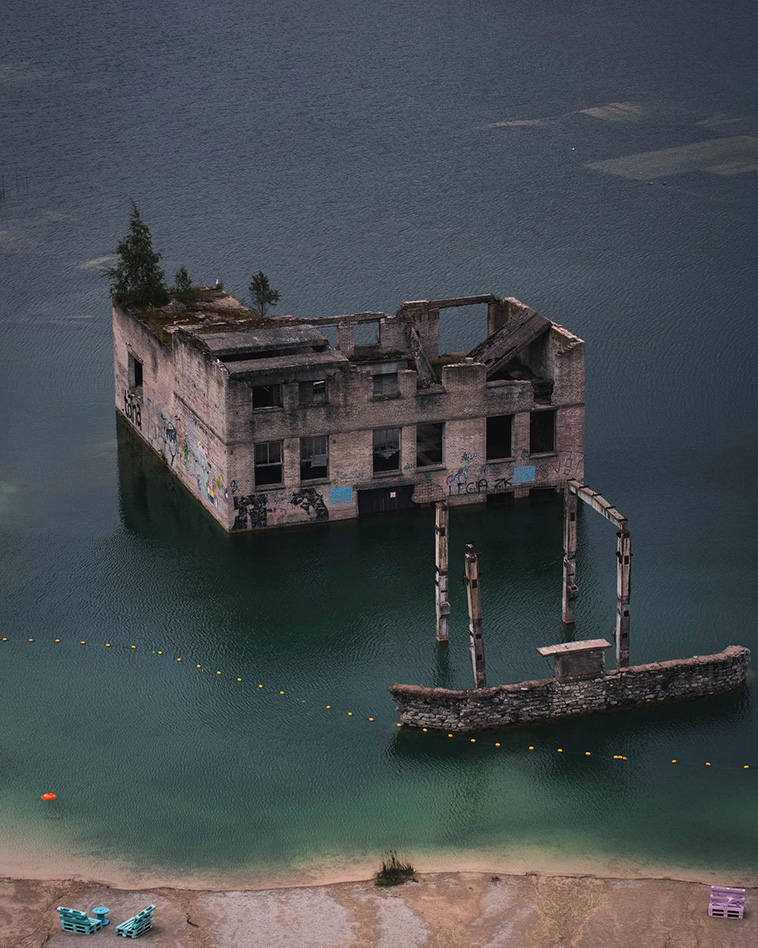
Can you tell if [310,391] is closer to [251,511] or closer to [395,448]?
[395,448]

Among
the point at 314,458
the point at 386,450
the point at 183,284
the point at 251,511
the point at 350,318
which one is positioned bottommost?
the point at 251,511

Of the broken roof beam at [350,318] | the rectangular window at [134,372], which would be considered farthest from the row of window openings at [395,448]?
the rectangular window at [134,372]

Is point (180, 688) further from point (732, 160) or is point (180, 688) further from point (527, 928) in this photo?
point (732, 160)

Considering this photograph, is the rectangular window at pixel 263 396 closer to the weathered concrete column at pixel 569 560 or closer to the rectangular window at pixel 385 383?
the rectangular window at pixel 385 383

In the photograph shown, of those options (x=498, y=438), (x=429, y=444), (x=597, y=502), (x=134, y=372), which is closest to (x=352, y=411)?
(x=429, y=444)

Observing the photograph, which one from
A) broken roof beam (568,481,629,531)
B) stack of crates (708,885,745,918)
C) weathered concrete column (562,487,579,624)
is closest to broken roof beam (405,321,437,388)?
weathered concrete column (562,487,579,624)

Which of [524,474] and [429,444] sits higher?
[429,444]

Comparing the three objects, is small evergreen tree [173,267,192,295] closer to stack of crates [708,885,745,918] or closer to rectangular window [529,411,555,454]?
rectangular window [529,411,555,454]
